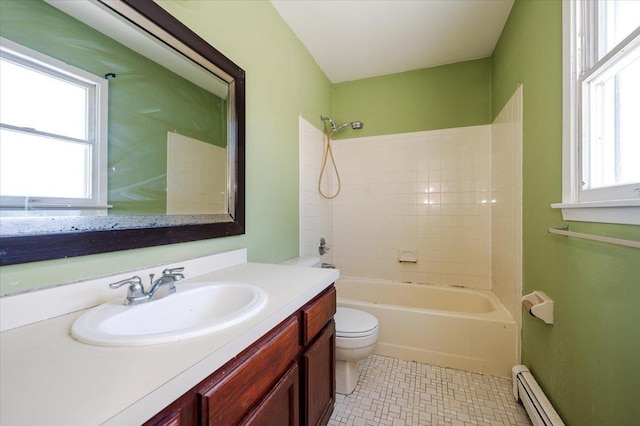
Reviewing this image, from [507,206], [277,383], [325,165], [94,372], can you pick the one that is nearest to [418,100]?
[325,165]

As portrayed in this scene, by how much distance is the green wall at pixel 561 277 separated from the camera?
80cm

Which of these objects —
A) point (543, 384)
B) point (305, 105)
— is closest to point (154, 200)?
point (305, 105)

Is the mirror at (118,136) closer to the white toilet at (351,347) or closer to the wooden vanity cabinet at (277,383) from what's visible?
the wooden vanity cabinet at (277,383)

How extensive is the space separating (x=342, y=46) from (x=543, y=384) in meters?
2.58

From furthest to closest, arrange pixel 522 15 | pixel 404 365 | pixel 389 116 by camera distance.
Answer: pixel 389 116 < pixel 404 365 < pixel 522 15

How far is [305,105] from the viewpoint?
221 centimetres

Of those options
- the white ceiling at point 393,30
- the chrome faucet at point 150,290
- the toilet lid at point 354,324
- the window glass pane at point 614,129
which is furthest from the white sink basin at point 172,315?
the white ceiling at point 393,30

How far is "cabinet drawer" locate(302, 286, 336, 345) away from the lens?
3.18 feet

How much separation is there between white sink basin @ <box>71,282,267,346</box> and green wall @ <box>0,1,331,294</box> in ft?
0.50

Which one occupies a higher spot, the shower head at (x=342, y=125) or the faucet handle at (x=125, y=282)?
the shower head at (x=342, y=125)

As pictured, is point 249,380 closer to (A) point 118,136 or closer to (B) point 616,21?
(A) point 118,136

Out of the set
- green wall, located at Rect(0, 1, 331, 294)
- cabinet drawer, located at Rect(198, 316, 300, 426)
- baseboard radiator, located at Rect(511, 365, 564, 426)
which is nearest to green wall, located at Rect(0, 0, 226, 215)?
green wall, located at Rect(0, 1, 331, 294)

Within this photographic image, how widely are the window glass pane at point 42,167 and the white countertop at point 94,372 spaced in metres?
0.34

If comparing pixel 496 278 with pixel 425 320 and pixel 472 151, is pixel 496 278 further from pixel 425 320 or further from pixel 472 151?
pixel 472 151
